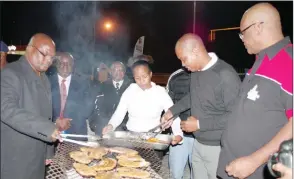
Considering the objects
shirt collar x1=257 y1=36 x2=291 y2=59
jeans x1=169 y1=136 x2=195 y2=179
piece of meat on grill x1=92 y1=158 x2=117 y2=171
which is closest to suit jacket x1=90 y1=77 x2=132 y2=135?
jeans x1=169 y1=136 x2=195 y2=179

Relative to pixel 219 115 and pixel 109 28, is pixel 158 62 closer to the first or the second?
pixel 109 28

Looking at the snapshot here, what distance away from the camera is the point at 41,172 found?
330 cm

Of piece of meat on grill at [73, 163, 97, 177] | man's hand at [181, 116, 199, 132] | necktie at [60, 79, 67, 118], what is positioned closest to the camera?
piece of meat on grill at [73, 163, 97, 177]

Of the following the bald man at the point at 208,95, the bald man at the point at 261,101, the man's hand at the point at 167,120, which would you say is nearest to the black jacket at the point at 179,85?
the man's hand at the point at 167,120

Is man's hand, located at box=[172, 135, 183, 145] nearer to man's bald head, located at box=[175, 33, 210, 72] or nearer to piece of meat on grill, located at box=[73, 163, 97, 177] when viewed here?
man's bald head, located at box=[175, 33, 210, 72]

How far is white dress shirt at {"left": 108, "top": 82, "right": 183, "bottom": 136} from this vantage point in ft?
14.4

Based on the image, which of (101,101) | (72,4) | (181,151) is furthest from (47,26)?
(181,151)

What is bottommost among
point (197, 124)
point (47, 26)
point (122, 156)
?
point (122, 156)

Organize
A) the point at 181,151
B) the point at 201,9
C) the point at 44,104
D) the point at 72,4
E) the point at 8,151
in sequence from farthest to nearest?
1. the point at 201,9
2. the point at 72,4
3. the point at 181,151
4. the point at 44,104
5. the point at 8,151

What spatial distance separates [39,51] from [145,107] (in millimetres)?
1961

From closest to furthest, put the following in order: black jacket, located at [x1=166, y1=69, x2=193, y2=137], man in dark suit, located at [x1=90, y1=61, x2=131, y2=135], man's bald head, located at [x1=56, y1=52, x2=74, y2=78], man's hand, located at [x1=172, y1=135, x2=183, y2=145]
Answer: man's hand, located at [x1=172, y1=135, x2=183, y2=145], black jacket, located at [x1=166, y1=69, x2=193, y2=137], man's bald head, located at [x1=56, y1=52, x2=74, y2=78], man in dark suit, located at [x1=90, y1=61, x2=131, y2=135]

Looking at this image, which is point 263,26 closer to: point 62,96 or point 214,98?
point 214,98

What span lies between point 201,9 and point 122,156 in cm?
3152

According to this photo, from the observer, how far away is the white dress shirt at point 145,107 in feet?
14.4
